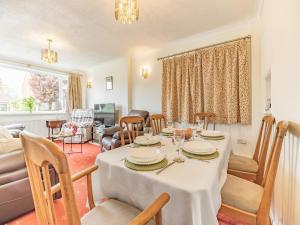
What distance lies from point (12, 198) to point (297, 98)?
240 cm

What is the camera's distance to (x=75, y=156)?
3676mm

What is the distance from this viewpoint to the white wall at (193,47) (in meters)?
2.90

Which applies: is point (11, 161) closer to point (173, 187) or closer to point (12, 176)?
point (12, 176)

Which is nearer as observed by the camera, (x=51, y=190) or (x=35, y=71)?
(x=51, y=190)

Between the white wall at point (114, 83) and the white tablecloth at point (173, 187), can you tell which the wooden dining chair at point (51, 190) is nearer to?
the white tablecloth at point (173, 187)

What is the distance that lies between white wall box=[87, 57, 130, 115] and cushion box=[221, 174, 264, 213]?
393cm


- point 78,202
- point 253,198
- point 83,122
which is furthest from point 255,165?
point 83,122

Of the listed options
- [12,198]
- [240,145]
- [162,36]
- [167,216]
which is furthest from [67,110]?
[167,216]

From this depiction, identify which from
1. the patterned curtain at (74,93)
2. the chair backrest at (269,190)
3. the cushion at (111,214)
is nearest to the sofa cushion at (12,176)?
the cushion at (111,214)

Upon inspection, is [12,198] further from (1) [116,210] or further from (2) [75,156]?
(2) [75,156]

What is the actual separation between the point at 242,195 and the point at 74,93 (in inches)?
242

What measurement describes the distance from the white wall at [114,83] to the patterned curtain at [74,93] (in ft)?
1.63

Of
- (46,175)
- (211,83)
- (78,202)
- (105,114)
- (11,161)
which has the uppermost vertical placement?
(211,83)

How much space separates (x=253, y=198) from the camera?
108 centimetres
